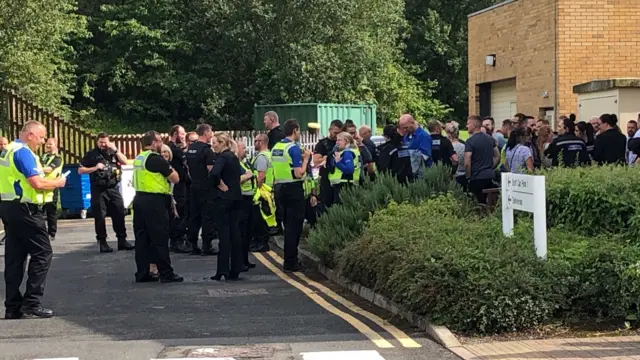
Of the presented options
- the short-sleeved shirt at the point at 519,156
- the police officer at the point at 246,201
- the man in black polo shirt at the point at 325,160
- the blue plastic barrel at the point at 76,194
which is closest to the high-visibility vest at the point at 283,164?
the police officer at the point at 246,201

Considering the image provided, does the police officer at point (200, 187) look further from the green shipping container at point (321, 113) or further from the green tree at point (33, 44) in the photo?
the green tree at point (33, 44)

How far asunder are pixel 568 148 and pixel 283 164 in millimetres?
4738

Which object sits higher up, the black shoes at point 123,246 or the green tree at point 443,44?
the green tree at point 443,44

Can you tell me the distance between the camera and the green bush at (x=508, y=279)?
8.16 m

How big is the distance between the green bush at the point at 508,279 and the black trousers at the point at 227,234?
9.74 ft

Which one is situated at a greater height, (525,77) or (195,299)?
(525,77)

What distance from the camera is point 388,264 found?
9.65m

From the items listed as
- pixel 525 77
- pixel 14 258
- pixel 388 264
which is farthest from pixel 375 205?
pixel 525 77

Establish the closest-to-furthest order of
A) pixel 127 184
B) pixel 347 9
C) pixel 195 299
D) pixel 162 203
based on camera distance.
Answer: pixel 195 299
pixel 162 203
pixel 127 184
pixel 347 9

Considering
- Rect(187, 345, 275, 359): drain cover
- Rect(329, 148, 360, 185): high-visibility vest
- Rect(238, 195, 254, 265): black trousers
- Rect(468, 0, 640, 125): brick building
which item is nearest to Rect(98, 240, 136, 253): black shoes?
Rect(238, 195, 254, 265): black trousers

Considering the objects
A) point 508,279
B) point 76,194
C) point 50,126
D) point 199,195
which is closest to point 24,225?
point 199,195

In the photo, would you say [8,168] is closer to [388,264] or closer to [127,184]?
[388,264]

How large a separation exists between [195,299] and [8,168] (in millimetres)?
A: 2602

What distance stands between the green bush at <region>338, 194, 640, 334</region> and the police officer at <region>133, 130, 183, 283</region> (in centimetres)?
350
